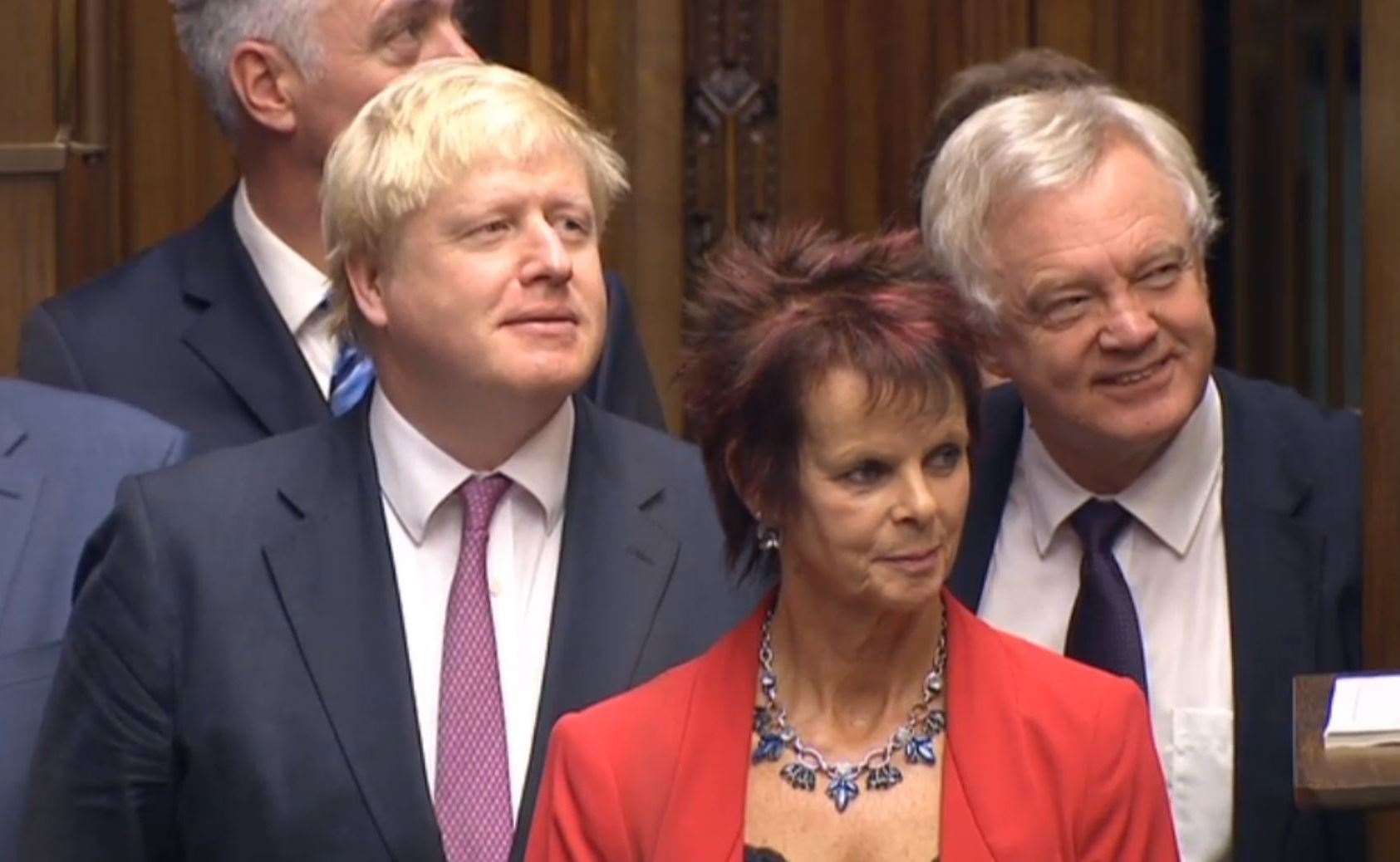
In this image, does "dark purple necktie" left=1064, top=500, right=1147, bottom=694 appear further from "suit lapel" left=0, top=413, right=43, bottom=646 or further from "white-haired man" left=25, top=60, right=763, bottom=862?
"suit lapel" left=0, top=413, right=43, bottom=646

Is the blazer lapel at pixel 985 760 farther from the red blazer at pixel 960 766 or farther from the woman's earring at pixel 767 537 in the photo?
the woman's earring at pixel 767 537

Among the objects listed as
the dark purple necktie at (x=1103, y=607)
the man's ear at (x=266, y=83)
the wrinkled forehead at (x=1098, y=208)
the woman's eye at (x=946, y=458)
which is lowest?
the dark purple necktie at (x=1103, y=607)

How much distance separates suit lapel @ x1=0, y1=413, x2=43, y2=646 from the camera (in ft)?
14.1

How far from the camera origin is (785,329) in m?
3.58

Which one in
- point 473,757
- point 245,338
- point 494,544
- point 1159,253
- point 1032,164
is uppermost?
point 1032,164

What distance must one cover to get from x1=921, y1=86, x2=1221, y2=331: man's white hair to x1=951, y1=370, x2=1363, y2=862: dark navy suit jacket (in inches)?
9.0

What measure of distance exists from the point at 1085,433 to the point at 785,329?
82 centimetres

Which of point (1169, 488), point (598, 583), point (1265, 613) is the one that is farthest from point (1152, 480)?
point (598, 583)

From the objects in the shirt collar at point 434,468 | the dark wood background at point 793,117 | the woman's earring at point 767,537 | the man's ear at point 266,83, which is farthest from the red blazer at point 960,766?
the dark wood background at point 793,117

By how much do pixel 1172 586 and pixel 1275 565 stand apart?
14cm

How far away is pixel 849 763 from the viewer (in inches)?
139

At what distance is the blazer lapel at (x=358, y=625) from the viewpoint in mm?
3947

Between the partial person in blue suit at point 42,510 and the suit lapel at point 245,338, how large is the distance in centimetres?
22

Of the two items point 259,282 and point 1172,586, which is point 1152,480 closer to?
point 1172,586
